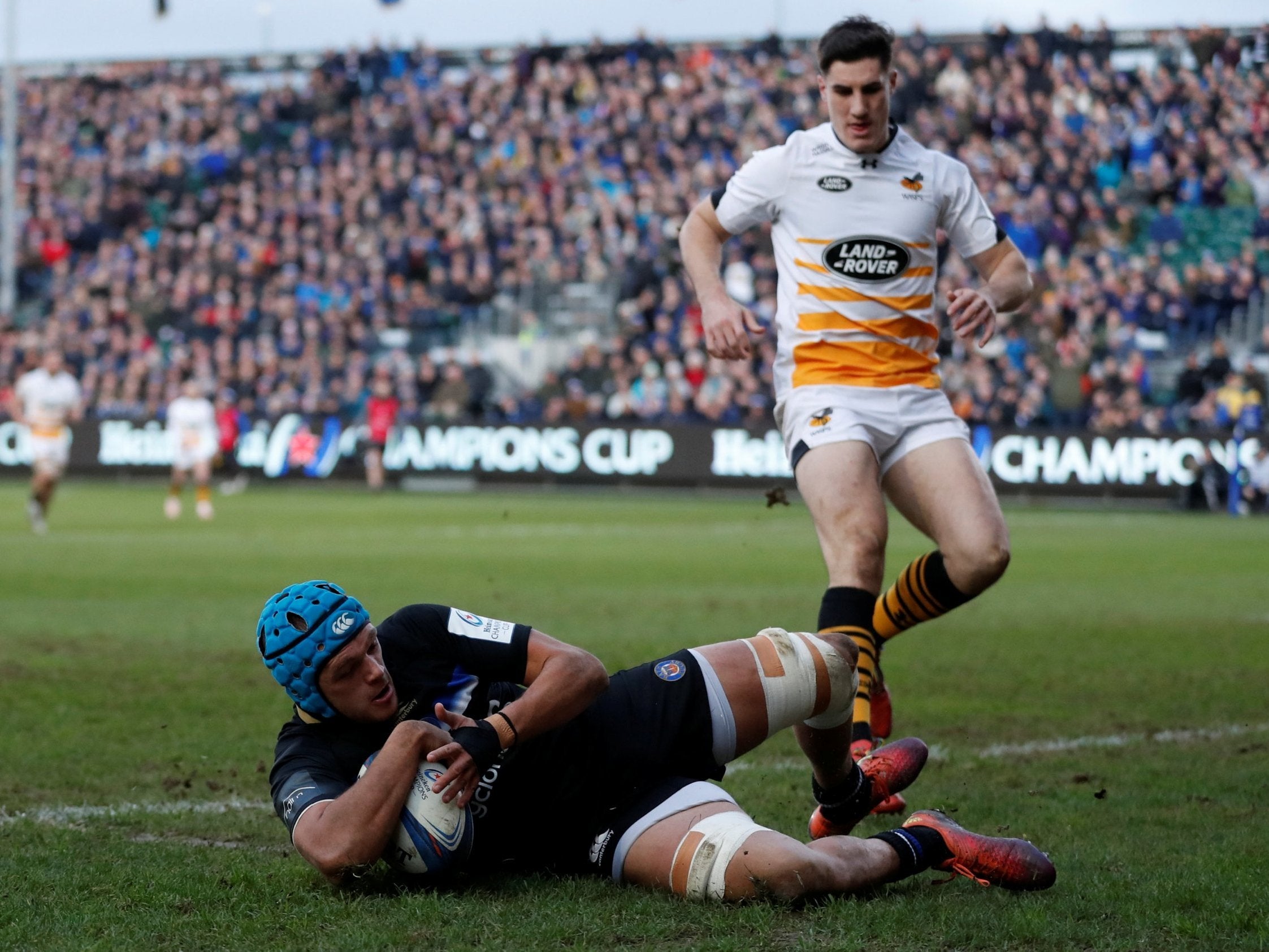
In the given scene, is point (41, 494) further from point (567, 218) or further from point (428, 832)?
point (428, 832)

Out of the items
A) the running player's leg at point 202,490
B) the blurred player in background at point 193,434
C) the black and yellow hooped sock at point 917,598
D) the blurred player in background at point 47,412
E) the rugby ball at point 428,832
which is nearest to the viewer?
the rugby ball at point 428,832

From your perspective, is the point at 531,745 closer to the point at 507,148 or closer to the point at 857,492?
the point at 857,492

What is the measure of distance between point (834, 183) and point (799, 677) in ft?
7.78

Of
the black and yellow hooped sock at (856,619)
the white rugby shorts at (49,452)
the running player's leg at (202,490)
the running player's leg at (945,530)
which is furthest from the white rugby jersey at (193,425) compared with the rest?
the black and yellow hooped sock at (856,619)

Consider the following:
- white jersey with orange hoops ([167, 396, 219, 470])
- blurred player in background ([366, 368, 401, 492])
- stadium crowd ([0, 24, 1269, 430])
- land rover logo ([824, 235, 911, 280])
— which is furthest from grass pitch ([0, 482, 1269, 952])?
blurred player in background ([366, 368, 401, 492])

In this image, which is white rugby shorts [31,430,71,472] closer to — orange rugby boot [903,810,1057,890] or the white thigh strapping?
the white thigh strapping

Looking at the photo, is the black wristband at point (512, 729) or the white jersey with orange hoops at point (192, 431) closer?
the black wristband at point (512, 729)

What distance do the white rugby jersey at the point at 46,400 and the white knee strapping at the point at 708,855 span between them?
19.0 meters

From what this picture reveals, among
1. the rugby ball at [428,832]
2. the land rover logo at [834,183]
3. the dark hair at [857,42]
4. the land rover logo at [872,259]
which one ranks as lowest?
the rugby ball at [428,832]

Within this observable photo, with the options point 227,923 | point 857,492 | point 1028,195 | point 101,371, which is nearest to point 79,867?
point 227,923

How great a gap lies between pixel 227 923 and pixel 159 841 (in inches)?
43.7

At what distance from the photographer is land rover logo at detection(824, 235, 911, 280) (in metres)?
6.17

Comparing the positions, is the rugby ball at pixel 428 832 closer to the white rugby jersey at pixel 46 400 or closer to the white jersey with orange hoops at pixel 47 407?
the white jersey with orange hoops at pixel 47 407

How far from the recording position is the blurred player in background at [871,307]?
19.3ft
